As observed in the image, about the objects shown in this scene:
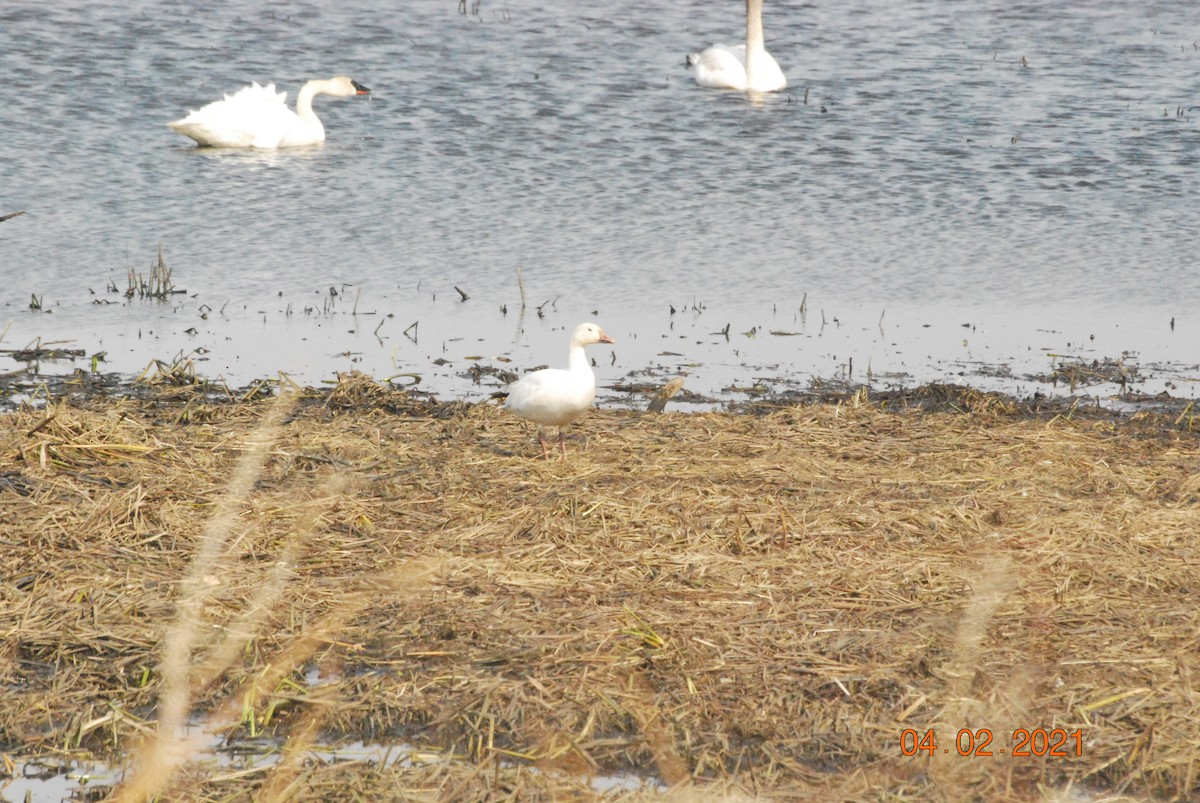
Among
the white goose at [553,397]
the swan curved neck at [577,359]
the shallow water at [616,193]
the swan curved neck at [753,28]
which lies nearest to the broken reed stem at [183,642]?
the white goose at [553,397]

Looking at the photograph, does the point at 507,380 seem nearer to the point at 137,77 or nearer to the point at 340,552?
the point at 340,552

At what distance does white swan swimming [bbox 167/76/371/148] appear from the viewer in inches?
650

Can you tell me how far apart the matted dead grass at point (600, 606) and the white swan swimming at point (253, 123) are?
9.01 m

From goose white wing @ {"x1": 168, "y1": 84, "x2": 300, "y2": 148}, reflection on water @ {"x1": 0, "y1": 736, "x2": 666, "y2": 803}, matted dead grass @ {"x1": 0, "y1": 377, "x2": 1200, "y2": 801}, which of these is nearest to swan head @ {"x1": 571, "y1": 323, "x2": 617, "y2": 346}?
matted dead grass @ {"x1": 0, "y1": 377, "x2": 1200, "y2": 801}

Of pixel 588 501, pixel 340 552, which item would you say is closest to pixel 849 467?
pixel 588 501

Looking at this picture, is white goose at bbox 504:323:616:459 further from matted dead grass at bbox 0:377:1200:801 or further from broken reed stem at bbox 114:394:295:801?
broken reed stem at bbox 114:394:295:801

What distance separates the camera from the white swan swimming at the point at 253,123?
16.5 m

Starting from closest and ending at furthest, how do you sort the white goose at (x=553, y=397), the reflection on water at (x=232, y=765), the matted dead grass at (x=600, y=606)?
the reflection on water at (x=232, y=765), the matted dead grass at (x=600, y=606), the white goose at (x=553, y=397)

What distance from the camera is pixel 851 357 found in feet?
33.6
